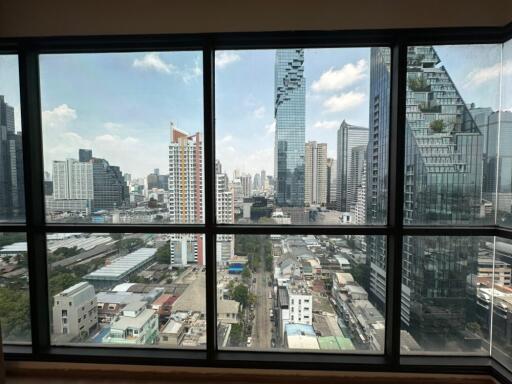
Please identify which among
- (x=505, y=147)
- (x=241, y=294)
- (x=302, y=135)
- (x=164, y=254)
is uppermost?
(x=302, y=135)

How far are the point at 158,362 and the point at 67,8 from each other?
2.57m

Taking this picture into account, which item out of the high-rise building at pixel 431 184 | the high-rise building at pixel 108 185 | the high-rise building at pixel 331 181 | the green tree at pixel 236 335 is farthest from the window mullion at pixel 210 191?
the high-rise building at pixel 431 184

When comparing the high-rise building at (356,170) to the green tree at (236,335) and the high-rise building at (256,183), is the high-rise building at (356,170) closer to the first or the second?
the high-rise building at (256,183)

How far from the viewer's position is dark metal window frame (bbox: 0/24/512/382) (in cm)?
164

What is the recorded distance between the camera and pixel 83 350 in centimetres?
185

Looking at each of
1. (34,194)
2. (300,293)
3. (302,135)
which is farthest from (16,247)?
(302,135)

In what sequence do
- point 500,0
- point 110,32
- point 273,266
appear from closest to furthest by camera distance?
point 500,0 → point 110,32 → point 273,266

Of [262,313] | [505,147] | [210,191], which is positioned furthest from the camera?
[262,313]

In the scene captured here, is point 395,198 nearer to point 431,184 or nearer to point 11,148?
point 431,184

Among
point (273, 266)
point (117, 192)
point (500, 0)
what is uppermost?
point (500, 0)

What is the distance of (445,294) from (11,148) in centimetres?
333

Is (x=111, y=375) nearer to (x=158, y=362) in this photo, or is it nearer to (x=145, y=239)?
(x=158, y=362)

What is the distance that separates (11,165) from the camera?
72.0 inches

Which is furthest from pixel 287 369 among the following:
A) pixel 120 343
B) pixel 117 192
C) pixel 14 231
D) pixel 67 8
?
pixel 67 8
